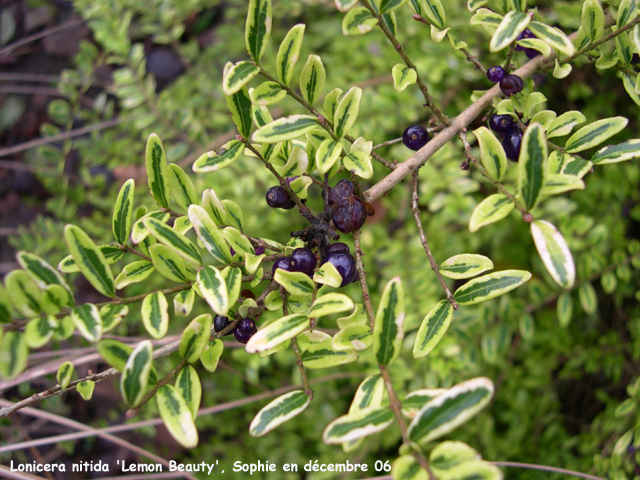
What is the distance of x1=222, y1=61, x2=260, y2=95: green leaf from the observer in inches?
26.4

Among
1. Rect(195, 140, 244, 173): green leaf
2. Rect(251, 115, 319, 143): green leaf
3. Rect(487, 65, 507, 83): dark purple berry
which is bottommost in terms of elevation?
Rect(487, 65, 507, 83): dark purple berry

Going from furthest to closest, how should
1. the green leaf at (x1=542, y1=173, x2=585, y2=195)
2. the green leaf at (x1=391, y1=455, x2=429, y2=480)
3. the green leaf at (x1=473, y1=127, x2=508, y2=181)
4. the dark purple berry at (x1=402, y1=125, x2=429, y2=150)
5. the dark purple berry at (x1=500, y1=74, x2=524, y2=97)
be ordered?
the dark purple berry at (x1=402, y1=125, x2=429, y2=150), the dark purple berry at (x1=500, y1=74, x2=524, y2=97), the green leaf at (x1=473, y1=127, x2=508, y2=181), the green leaf at (x1=542, y1=173, x2=585, y2=195), the green leaf at (x1=391, y1=455, x2=429, y2=480)

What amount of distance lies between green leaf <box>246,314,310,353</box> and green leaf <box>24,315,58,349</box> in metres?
0.27

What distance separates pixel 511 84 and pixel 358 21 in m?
0.35

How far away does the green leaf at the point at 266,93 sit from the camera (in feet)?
2.42

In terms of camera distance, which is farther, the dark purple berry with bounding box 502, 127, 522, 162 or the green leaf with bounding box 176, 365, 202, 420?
the dark purple berry with bounding box 502, 127, 522, 162

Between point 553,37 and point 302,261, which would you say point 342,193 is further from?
point 553,37

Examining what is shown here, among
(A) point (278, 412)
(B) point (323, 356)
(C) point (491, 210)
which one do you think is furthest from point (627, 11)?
(A) point (278, 412)

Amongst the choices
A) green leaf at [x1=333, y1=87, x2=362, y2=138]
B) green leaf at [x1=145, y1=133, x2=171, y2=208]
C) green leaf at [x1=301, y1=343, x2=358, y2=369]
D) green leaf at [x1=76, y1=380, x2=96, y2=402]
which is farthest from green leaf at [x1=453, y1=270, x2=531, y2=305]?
green leaf at [x1=76, y1=380, x2=96, y2=402]

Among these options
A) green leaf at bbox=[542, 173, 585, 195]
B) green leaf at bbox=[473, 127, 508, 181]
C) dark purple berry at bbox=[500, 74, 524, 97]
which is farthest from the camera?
dark purple berry at bbox=[500, 74, 524, 97]

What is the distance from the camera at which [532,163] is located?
2.03 ft

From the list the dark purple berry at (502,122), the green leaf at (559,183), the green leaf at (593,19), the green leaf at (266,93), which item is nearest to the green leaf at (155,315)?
the green leaf at (266,93)

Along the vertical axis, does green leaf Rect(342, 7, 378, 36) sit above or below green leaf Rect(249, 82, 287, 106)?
above

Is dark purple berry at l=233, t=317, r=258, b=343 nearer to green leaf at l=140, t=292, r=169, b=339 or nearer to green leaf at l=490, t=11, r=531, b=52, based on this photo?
green leaf at l=140, t=292, r=169, b=339
